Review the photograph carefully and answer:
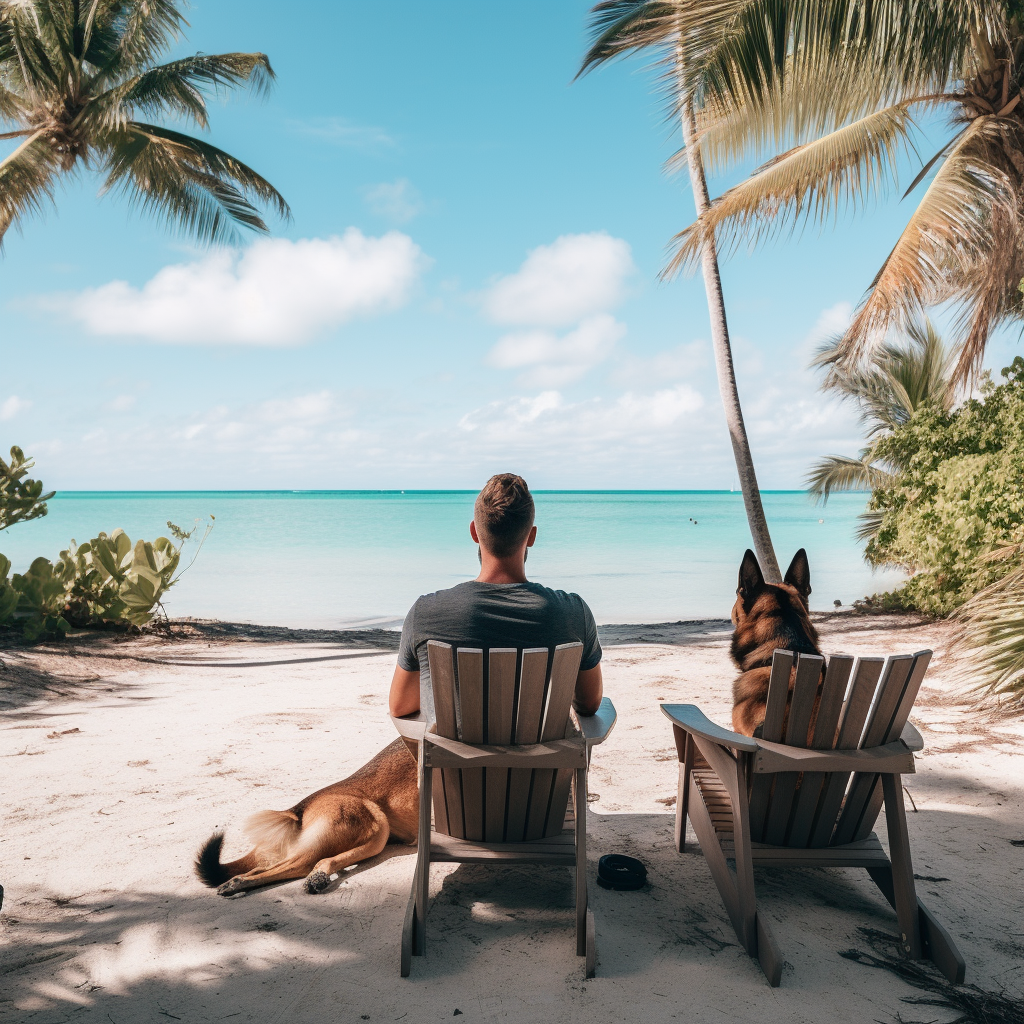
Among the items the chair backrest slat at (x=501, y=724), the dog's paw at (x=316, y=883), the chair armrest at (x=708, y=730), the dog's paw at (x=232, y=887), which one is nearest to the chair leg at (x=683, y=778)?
the chair armrest at (x=708, y=730)

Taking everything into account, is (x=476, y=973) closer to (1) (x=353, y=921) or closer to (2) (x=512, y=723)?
(1) (x=353, y=921)

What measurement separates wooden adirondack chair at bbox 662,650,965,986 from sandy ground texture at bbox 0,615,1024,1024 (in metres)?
0.15

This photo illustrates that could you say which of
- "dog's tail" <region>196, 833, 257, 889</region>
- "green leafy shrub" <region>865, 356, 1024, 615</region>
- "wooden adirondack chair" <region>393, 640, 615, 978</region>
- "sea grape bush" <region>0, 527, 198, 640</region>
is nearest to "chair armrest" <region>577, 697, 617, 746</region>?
"wooden adirondack chair" <region>393, 640, 615, 978</region>

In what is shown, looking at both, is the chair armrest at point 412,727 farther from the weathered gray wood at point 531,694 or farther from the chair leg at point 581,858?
the chair leg at point 581,858

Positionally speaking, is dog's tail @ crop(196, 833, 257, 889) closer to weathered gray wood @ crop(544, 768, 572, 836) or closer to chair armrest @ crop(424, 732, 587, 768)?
chair armrest @ crop(424, 732, 587, 768)

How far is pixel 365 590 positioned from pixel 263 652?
29.9 ft

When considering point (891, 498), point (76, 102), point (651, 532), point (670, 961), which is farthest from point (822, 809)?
point (651, 532)

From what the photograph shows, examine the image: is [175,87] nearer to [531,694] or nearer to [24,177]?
[24,177]

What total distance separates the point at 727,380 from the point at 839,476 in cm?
863

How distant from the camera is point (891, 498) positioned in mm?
10383

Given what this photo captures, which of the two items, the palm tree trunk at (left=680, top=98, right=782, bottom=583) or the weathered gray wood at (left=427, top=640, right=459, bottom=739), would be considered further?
the palm tree trunk at (left=680, top=98, right=782, bottom=583)

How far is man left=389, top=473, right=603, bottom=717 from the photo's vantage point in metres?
2.74

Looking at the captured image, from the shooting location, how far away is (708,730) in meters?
2.79

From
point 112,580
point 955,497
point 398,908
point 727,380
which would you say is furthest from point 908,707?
point 112,580
